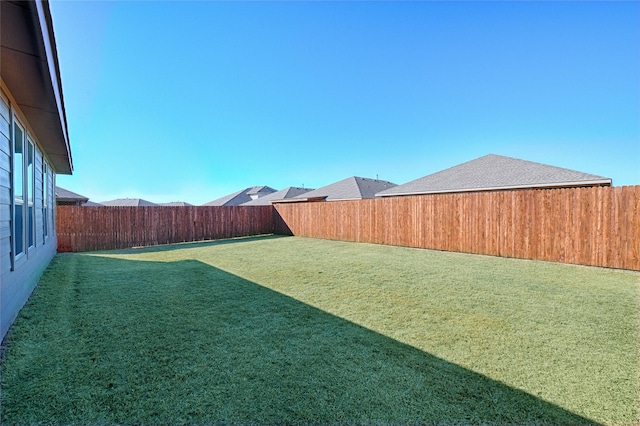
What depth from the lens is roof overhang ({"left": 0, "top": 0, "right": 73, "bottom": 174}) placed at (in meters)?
1.97

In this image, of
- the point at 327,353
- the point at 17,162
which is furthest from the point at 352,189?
the point at 327,353

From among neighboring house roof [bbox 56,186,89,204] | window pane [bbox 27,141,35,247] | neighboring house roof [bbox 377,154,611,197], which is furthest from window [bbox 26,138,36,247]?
neighboring house roof [bbox 56,186,89,204]

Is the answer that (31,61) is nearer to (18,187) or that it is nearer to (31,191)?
(18,187)

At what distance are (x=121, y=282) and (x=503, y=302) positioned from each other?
6315 millimetres

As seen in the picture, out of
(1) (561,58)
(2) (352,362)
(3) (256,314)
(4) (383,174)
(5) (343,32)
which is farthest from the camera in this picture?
(4) (383,174)

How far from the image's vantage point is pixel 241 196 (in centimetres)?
3250

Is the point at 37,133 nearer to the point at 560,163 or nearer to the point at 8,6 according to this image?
the point at 8,6

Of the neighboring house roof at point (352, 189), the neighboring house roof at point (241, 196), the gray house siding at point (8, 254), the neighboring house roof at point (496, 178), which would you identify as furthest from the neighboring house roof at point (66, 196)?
the neighboring house roof at point (496, 178)

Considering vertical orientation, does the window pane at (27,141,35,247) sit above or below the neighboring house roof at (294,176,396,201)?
below

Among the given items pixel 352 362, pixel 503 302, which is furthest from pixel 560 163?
pixel 352 362

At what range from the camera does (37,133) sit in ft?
16.9

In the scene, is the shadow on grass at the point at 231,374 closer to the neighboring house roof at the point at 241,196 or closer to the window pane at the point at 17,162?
the window pane at the point at 17,162

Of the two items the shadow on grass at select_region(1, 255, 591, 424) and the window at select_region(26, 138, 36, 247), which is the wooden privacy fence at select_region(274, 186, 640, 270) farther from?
the window at select_region(26, 138, 36, 247)

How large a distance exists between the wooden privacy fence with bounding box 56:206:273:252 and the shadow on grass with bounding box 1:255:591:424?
8644 mm
